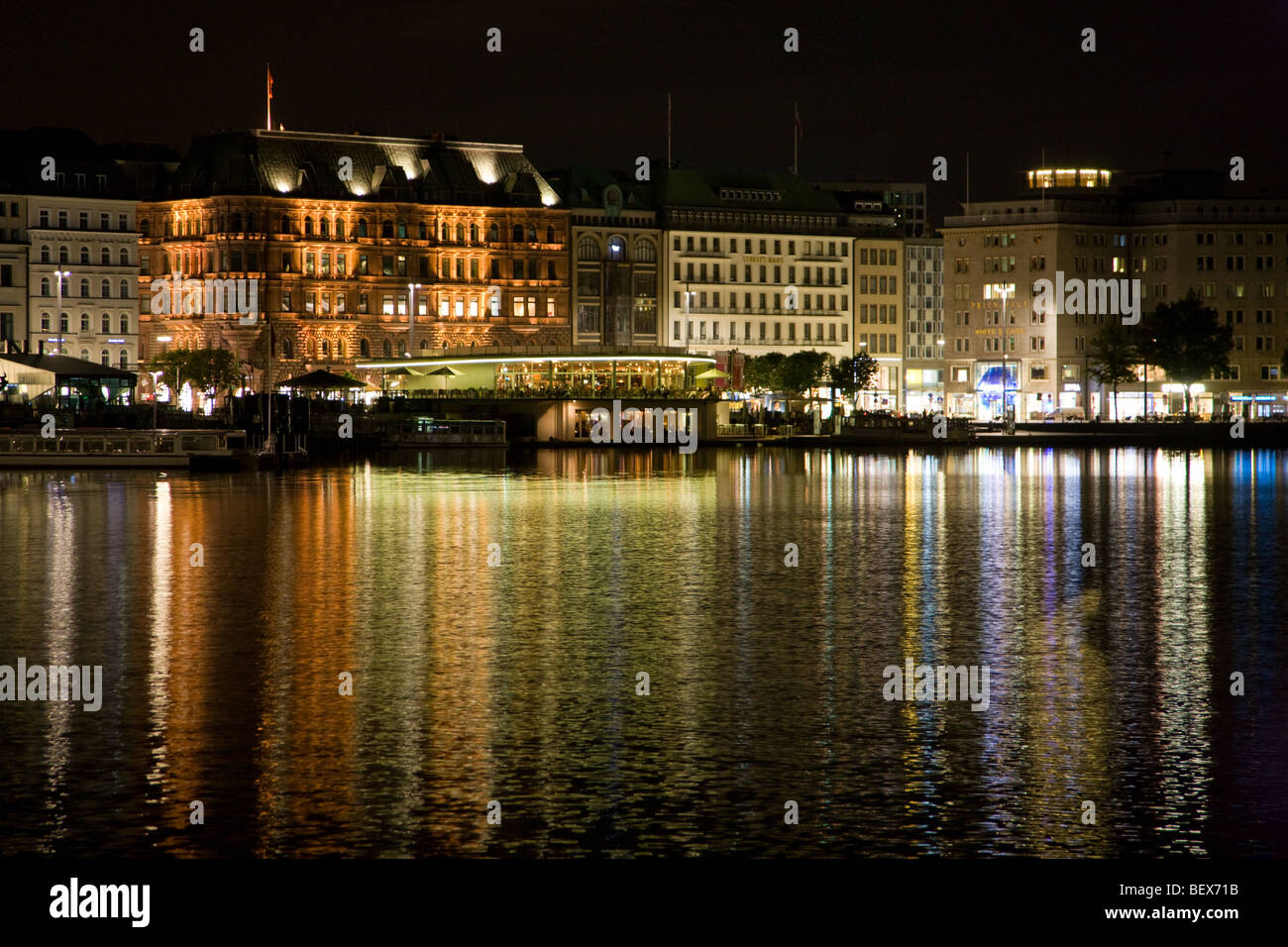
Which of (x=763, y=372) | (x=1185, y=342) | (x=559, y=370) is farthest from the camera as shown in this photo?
(x=1185, y=342)

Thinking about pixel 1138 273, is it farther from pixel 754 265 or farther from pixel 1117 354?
pixel 754 265

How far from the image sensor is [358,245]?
553 feet

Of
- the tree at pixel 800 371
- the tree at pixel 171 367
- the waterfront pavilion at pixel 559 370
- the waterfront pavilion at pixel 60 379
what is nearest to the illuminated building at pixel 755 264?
the tree at pixel 800 371

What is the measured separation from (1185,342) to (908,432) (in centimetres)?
4730

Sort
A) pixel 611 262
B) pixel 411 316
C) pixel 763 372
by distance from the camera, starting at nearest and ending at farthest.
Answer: pixel 411 316, pixel 763 372, pixel 611 262

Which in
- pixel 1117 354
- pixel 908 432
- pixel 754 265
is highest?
pixel 754 265

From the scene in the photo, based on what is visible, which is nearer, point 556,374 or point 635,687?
point 635,687

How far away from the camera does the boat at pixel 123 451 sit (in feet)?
283

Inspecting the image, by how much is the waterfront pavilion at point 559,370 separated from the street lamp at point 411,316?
514 centimetres

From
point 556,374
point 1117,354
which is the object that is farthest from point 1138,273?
point 556,374

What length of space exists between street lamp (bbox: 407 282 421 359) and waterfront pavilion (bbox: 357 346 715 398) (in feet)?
16.9

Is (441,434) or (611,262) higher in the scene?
(611,262)
